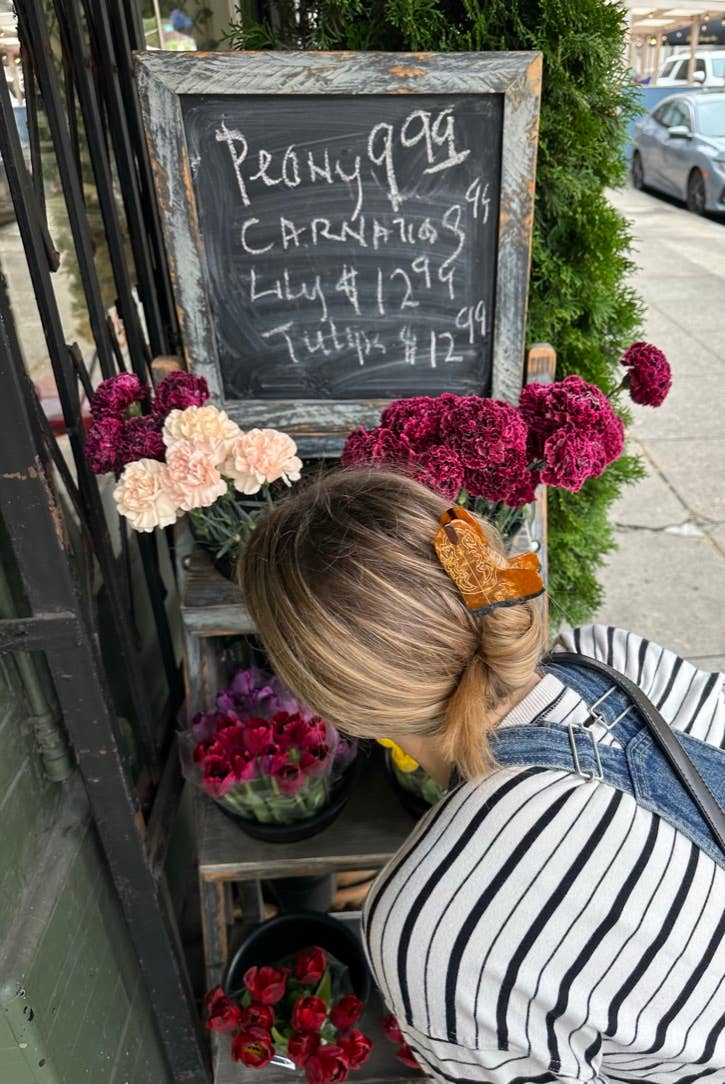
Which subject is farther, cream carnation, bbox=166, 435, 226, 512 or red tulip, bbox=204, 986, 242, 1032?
red tulip, bbox=204, 986, 242, 1032

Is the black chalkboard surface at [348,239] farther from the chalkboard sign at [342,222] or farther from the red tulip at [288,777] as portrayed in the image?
the red tulip at [288,777]

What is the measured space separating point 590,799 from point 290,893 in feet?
4.24

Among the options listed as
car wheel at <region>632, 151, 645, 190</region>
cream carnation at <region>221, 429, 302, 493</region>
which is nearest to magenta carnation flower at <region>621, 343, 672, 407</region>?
cream carnation at <region>221, 429, 302, 493</region>

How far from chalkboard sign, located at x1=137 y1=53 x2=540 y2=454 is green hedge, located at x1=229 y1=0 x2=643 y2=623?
1.26 feet

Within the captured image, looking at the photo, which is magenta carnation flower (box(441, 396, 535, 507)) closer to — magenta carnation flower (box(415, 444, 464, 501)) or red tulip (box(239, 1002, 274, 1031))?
magenta carnation flower (box(415, 444, 464, 501))

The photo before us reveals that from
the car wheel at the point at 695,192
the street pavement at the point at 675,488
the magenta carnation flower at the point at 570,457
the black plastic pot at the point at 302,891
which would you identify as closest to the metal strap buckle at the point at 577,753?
the magenta carnation flower at the point at 570,457

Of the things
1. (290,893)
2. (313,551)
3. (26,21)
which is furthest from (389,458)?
(290,893)

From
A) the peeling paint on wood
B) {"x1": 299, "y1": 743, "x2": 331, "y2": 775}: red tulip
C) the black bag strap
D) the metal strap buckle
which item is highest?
the peeling paint on wood

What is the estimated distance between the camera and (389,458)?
1331 millimetres

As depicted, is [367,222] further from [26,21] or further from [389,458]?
[26,21]

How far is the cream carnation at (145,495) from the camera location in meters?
1.25

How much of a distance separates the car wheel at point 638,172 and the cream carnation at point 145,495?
13.2 meters

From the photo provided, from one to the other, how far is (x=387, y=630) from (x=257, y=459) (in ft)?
1.32

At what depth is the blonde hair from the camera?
104 centimetres
